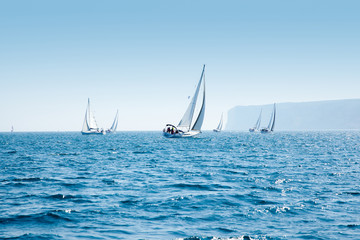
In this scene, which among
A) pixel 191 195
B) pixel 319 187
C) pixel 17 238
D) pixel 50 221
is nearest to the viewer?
pixel 17 238

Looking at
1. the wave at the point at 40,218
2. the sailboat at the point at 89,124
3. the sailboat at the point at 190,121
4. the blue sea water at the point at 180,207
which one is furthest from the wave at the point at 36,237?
the sailboat at the point at 89,124

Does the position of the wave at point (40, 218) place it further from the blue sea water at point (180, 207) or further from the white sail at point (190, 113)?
the white sail at point (190, 113)

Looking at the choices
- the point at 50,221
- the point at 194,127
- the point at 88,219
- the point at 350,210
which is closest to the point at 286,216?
the point at 350,210

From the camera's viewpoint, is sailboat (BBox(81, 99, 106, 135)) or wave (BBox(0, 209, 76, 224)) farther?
sailboat (BBox(81, 99, 106, 135))

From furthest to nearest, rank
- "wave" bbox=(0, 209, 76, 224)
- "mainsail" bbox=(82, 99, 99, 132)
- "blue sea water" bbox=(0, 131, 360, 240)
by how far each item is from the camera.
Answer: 1. "mainsail" bbox=(82, 99, 99, 132)
2. "wave" bbox=(0, 209, 76, 224)
3. "blue sea water" bbox=(0, 131, 360, 240)

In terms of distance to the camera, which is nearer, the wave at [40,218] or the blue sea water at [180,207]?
the blue sea water at [180,207]

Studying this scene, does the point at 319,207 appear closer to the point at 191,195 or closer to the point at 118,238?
the point at 191,195

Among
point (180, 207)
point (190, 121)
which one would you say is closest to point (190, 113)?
point (190, 121)

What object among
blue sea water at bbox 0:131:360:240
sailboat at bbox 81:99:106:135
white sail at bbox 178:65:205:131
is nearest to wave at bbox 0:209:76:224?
blue sea water at bbox 0:131:360:240

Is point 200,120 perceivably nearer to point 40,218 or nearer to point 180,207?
point 180,207

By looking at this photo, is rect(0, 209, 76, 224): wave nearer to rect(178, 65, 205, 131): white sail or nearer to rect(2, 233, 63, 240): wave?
rect(2, 233, 63, 240): wave

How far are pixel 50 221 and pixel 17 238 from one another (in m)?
1.71

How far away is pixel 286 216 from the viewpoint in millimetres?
11047

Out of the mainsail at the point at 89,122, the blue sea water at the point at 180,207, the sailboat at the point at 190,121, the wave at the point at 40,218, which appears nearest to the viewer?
the blue sea water at the point at 180,207
